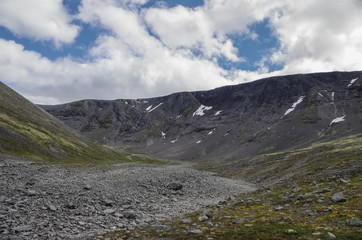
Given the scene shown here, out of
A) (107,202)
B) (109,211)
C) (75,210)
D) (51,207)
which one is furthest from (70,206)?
(107,202)

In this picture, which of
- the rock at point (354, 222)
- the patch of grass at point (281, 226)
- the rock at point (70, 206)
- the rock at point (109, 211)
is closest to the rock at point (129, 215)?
the rock at point (109, 211)

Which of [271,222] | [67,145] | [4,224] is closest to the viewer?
[4,224]

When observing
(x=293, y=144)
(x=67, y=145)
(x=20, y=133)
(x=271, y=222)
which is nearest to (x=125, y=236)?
(x=271, y=222)

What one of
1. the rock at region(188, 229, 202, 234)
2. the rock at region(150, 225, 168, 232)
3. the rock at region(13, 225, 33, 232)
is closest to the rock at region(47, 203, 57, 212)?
the rock at region(13, 225, 33, 232)

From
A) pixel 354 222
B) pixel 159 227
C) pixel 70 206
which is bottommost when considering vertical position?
pixel 159 227

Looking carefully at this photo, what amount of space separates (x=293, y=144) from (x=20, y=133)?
181902mm

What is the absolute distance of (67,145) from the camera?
363 feet

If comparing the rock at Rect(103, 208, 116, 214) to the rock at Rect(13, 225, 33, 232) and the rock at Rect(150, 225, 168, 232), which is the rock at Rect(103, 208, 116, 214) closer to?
the rock at Rect(150, 225, 168, 232)

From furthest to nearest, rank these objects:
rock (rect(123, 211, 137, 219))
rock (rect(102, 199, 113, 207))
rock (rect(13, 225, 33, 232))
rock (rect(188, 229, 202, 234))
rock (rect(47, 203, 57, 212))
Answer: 1. rock (rect(102, 199, 113, 207))
2. rock (rect(123, 211, 137, 219))
3. rock (rect(47, 203, 57, 212))
4. rock (rect(188, 229, 202, 234))
5. rock (rect(13, 225, 33, 232))

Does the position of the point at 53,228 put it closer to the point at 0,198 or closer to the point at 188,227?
the point at 0,198

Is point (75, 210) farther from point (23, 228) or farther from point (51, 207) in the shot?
point (23, 228)

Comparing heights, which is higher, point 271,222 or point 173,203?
point 271,222

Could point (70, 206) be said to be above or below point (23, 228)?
below

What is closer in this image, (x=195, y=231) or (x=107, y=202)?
(x=195, y=231)
